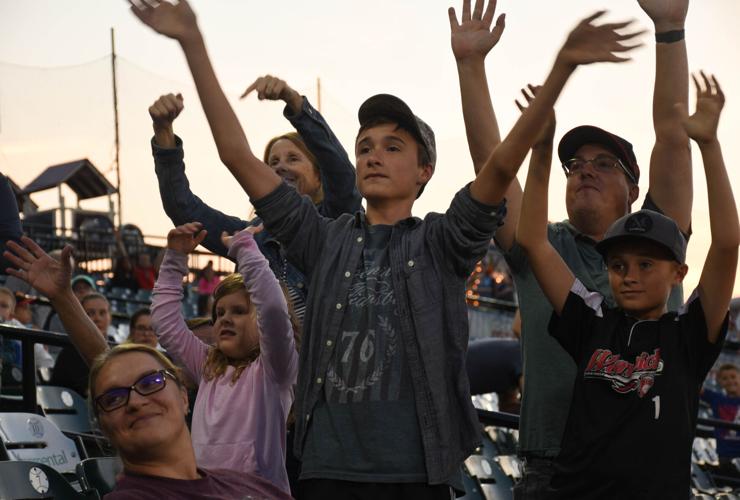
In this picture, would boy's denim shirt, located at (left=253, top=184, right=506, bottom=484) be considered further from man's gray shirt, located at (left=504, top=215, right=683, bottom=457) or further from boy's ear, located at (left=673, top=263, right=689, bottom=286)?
boy's ear, located at (left=673, top=263, right=689, bottom=286)

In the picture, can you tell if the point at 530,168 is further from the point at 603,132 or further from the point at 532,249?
the point at 603,132

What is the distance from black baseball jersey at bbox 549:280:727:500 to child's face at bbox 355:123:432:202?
0.60 metres

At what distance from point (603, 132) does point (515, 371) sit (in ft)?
18.7

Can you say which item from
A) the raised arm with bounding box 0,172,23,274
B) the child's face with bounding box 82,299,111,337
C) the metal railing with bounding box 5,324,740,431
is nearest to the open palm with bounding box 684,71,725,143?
the raised arm with bounding box 0,172,23,274

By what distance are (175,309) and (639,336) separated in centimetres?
156

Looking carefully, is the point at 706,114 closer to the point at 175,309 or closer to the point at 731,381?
the point at 175,309

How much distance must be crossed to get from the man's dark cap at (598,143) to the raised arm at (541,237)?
45 cm

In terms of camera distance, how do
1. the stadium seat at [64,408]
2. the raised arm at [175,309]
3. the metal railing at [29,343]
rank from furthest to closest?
the stadium seat at [64,408]
the metal railing at [29,343]
the raised arm at [175,309]

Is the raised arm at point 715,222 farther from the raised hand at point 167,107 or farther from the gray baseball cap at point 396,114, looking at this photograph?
the raised hand at point 167,107

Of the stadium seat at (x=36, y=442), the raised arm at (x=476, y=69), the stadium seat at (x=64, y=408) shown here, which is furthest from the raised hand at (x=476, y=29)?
the stadium seat at (x=64, y=408)

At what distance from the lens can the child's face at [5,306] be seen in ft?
27.0

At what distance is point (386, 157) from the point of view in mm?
3059

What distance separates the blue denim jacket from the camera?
355 cm

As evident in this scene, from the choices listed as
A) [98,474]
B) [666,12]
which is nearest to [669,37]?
[666,12]
